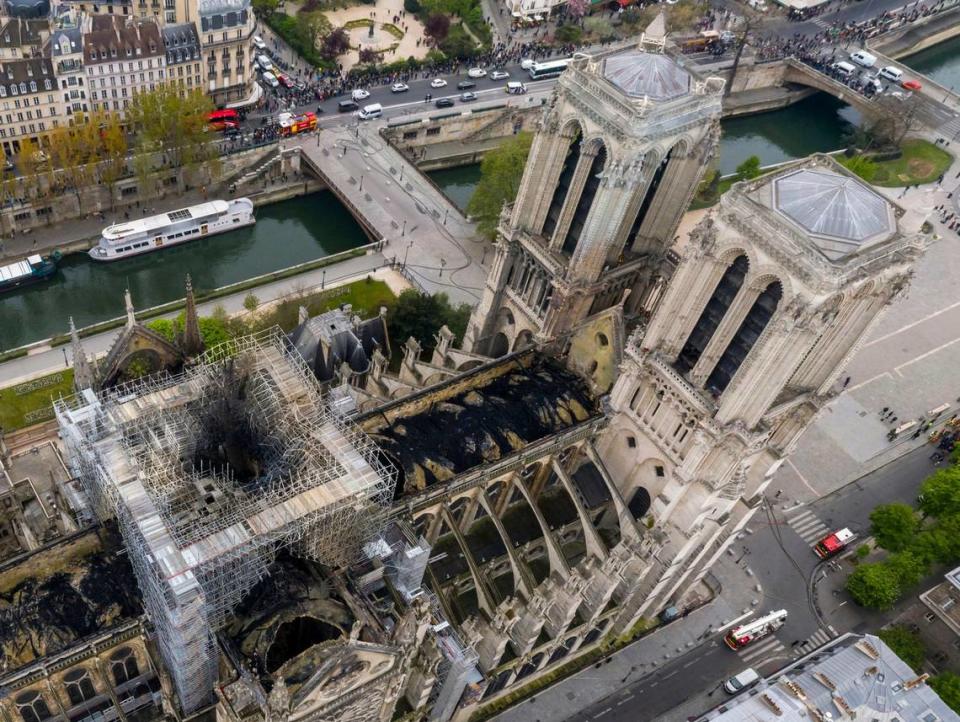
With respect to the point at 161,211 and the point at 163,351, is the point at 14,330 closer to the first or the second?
the point at 161,211

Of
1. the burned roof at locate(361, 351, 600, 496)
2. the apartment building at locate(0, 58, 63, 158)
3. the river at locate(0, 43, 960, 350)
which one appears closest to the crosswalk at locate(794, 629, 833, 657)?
the burned roof at locate(361, 351, 600, 496)

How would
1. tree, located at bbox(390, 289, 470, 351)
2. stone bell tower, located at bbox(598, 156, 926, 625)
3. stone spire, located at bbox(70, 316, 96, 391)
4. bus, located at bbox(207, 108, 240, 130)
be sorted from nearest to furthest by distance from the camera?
stone bell tower, located at bbox(598, 156, 926, 625)
stone spire, located at bbox(70, 316, 96, 391)
tree, located at bbox(390, 289, 470, 351)
bus, located at bbox(207, 108, 240, 130)

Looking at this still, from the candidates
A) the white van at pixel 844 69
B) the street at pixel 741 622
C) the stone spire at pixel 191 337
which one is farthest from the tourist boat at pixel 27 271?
the white van at pixel 844 69

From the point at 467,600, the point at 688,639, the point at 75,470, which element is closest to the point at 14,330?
A: the point at 75,470

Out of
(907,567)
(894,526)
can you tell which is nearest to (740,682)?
(907,567)

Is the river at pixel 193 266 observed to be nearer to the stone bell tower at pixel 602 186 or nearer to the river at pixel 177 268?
the river at pixel 177 268

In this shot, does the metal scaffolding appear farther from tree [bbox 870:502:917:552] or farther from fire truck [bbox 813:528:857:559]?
tree [bbox 870:502:917:552]

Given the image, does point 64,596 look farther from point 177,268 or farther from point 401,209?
point 401,209
